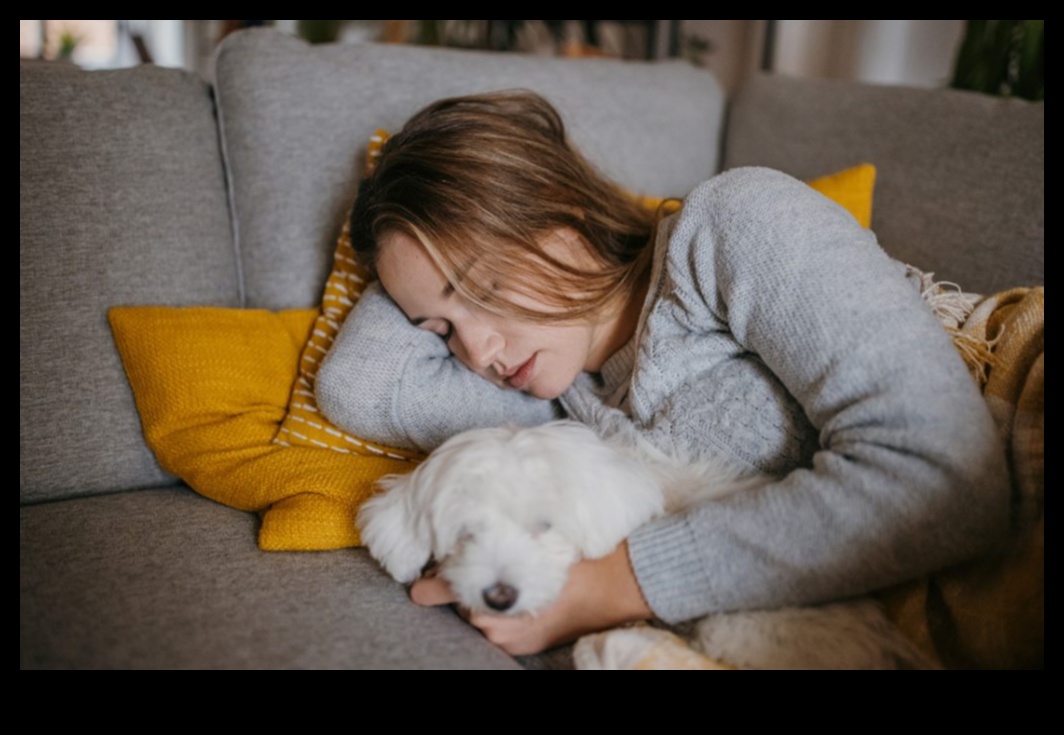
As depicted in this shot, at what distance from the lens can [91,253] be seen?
1390 mm

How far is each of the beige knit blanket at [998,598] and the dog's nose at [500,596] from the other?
111 millimetres

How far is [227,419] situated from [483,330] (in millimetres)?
500

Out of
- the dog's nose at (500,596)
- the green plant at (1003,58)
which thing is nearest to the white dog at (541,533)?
the dog's nose at (500,596)

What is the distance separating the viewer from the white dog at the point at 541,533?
0.89m

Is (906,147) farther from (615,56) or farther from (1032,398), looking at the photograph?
(615,56)

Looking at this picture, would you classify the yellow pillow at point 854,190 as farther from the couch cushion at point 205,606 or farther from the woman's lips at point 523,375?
the couch cushion at point 205,606

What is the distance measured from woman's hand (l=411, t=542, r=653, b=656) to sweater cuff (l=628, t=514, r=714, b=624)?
0.05 ft

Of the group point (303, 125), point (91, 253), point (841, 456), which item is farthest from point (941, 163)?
point (91, 253)

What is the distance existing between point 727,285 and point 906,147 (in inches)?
34.1

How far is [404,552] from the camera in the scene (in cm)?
98

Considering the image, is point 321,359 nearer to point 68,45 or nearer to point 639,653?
point 639,653

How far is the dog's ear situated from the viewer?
0.97 meters

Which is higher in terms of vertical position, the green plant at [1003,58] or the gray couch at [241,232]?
the green plant at [1003,58]
